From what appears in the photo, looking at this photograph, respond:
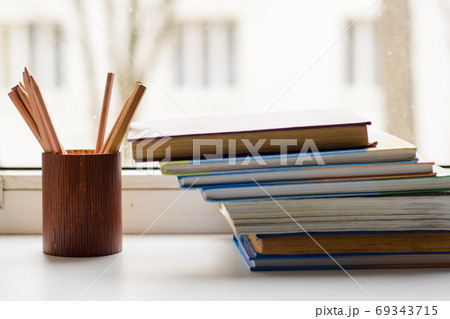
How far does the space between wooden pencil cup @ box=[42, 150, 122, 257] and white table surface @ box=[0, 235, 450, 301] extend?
2cm

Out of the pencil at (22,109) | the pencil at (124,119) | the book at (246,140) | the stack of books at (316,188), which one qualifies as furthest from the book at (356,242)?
the pencil at (22,109)

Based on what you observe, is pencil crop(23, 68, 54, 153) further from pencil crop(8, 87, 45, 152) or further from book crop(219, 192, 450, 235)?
book crop(219, 192, 450, 235)

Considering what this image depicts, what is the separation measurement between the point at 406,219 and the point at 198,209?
355 mm

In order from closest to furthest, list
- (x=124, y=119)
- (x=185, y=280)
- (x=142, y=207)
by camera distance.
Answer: (x=185, y=280) < (x=124, y=119) < (x=142, y=207)

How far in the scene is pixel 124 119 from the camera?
83cm

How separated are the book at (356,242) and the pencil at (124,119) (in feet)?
0.75

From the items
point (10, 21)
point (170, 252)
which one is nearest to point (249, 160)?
point (170, 252)

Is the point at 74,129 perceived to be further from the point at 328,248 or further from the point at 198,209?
the point at 328,248

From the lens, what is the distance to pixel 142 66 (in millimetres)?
1025

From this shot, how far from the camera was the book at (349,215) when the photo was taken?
2.43ft

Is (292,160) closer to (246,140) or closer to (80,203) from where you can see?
(246,140)

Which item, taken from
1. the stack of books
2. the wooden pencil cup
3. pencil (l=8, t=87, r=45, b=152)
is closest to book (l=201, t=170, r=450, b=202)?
the stack of books

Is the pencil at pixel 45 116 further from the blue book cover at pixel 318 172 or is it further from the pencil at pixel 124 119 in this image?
the blue book cover at pixel 318 172

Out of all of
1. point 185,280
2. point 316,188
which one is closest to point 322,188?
point 316,188
